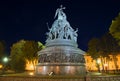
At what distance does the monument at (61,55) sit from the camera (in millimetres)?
24781

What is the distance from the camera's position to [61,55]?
25.5 meters

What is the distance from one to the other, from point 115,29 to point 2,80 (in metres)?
28.1

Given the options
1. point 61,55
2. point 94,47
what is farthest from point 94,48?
point 61,55

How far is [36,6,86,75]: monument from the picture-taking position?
24.8 m

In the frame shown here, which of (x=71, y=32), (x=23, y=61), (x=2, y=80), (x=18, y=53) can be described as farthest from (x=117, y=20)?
(x=18, y=53)

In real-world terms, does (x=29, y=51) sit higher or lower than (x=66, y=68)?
higher

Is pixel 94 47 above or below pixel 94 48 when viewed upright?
above

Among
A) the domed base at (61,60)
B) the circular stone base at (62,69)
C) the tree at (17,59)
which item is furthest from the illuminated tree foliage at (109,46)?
A: the circular stone base at (62,69)

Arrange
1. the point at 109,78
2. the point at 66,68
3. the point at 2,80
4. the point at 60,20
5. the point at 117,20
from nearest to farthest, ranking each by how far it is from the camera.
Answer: the point at 109,78
the point at 2,80
the point at 66,68
the point at 60,20
the point at 117,20

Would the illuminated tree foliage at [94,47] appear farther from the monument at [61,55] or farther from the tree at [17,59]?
the monument at [61,55]

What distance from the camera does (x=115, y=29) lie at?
39.8 meters

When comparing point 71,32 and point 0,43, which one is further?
point 0,43

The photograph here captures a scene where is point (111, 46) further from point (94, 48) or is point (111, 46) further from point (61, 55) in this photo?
point (61, 55)

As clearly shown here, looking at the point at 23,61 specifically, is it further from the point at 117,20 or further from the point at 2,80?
the point at 2,80
